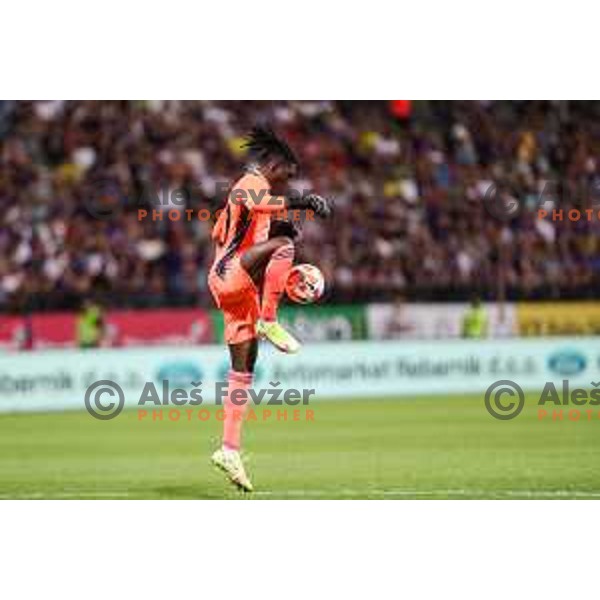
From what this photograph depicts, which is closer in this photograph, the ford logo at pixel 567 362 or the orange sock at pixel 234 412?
the orange sock at pixel 234 412

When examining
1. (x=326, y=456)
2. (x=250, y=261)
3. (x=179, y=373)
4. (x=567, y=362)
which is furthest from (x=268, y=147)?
(x=567, y=362)

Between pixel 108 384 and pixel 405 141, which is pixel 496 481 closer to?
pixel 108 384

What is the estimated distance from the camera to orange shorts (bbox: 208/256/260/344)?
8938 mm

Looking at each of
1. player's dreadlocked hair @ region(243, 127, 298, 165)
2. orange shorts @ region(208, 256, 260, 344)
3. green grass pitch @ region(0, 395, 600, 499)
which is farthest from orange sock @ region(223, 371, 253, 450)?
player's dreadlocked hair @ region(243, 127, 298, 165)

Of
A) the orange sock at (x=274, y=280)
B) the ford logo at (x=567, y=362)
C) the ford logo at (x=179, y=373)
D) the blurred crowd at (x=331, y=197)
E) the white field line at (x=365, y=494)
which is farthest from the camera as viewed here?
the ford logo at (x=567, y=362)

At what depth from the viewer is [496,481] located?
9398 millimetres

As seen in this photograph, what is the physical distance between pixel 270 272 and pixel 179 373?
5517mm

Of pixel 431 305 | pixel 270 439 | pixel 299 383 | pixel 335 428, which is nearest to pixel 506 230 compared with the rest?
pixel 431 305

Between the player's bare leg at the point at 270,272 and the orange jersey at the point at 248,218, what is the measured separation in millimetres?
66

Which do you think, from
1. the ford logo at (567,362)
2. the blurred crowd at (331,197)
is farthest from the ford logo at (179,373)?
the ford logo at (567,362)

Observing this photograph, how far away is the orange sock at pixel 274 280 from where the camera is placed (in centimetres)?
900

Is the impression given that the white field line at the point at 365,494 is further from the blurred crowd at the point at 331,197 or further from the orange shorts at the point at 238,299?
the blurred crowd at the point at 331,197

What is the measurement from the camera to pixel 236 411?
29.4 feet

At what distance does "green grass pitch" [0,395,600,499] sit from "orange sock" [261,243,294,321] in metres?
1.11
